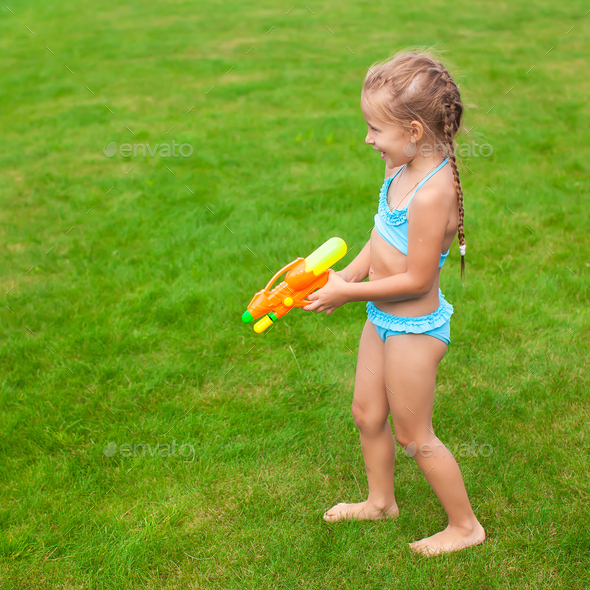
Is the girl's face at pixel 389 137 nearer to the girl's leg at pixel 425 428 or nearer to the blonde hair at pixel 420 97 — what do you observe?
the blonde hair at pixel 420 97

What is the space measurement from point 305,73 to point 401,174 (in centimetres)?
684

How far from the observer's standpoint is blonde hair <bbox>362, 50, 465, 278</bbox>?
170 cm

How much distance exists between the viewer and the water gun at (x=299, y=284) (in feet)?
6.46

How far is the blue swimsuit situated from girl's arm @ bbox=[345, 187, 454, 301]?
74 mm

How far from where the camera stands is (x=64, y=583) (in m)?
2.12

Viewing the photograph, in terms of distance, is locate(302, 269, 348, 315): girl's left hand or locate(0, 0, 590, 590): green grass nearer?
locate(302, 269, 348, 315): girl's left hand

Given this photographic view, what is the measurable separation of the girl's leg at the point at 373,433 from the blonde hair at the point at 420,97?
0.62 metres

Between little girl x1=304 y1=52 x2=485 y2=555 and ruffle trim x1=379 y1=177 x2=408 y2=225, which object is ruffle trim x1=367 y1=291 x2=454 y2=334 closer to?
little girl x1=304 y1=52 x2=485 y2=555

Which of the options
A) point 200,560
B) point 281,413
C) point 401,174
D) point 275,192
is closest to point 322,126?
point 275,192

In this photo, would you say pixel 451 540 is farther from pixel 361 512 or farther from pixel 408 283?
pixel 408 283

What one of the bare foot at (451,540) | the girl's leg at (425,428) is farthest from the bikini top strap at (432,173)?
the bare foot at (451,540)

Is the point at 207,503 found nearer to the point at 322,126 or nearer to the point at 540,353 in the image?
the point at 540,353

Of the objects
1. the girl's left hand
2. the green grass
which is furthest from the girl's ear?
the girl's left hand

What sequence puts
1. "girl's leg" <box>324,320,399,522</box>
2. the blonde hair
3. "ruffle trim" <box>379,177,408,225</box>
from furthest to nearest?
"girl's leg" <box>324,320,399,522</box> → "ruffle trim" <box>379,177,408,225</box> → the blonde hair
